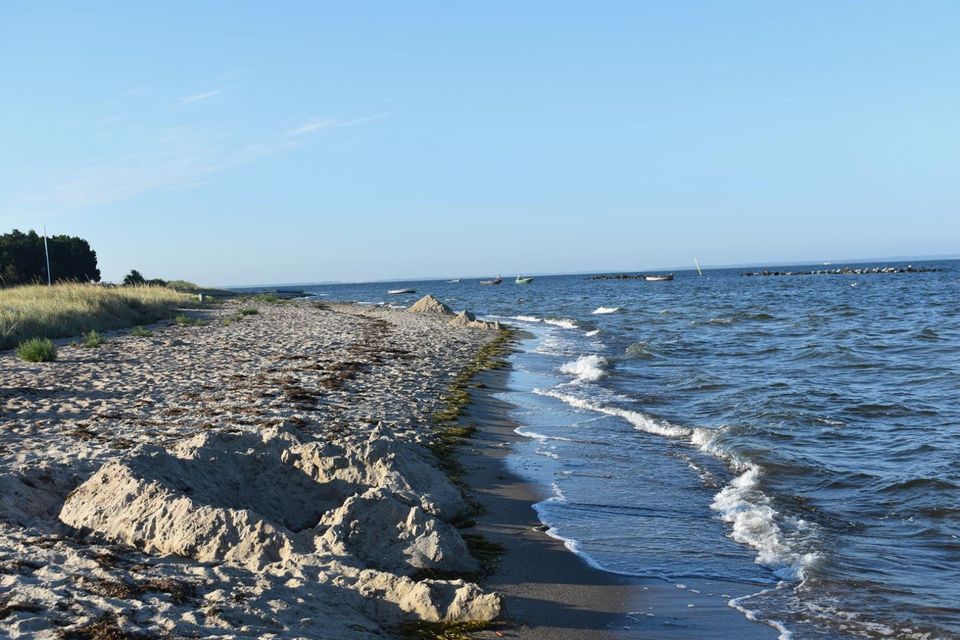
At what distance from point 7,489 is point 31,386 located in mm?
7424

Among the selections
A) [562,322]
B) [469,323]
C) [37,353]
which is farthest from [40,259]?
[37,353]

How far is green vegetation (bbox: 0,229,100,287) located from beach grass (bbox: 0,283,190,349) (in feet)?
66.6

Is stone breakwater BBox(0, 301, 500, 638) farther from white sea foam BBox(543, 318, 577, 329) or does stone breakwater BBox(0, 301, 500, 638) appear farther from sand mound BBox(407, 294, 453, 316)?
sand mound BBox(407, 294, 453, 316)

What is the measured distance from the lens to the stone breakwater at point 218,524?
14.9 ft

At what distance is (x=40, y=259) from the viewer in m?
52.2

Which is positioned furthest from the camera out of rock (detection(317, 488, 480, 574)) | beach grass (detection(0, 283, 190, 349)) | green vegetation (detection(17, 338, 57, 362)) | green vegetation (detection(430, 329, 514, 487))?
beach grass (detection(0, 283, 190, 349))

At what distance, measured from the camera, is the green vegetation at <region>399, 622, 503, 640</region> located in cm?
493

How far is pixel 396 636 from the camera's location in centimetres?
490

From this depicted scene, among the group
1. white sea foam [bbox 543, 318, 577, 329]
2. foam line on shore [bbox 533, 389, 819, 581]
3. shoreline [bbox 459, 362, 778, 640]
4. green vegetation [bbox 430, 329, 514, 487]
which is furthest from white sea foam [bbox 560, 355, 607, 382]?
white sea foam [bbox 543, 318, 577, 329]

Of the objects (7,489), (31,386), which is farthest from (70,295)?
(7,489)

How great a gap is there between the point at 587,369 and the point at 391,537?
48.4 feet

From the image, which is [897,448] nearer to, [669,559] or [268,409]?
[669,559]

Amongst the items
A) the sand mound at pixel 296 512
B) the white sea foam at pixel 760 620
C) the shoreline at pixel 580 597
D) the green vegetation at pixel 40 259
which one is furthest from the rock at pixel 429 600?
the green vegetation at pixel 40 259

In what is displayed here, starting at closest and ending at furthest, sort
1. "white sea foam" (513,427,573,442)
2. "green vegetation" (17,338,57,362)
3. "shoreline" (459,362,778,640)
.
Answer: "shoreline" (459,362,778,640) → "white sea foam" (513,427,573,442) → "green vegetation" (17,338,57,362)
